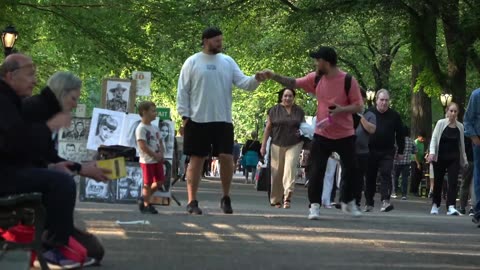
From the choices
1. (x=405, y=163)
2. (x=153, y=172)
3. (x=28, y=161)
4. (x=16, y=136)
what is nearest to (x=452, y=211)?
(x=153, y=172)

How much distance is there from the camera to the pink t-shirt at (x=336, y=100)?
12227mm

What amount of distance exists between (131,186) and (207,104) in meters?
3.28

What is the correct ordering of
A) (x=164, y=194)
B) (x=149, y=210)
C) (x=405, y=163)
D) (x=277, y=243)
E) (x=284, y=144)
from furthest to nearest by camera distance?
(x=405, y=163) < (x=284, y=144) < (x=164, y=194) < (x=149, y=210) < (x=277, y=243)

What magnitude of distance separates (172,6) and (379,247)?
935 inches

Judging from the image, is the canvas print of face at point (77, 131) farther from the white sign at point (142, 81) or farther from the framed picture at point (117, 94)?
the white sign at point (142, 81)

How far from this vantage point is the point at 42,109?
704 centimetres

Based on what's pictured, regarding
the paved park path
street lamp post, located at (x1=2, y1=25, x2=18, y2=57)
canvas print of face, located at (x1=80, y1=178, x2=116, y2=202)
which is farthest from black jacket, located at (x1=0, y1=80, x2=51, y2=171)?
street lamp post, located at (x1=2, y1=25, x2=18, y2=57)

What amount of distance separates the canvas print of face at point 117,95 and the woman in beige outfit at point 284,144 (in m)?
3.52

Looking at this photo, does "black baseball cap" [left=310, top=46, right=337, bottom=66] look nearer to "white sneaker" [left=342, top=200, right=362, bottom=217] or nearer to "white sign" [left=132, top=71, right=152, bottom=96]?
"white sneaker" [left=342, top=200, right=362, bottom=217]

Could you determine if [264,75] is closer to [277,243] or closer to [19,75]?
[277,243]

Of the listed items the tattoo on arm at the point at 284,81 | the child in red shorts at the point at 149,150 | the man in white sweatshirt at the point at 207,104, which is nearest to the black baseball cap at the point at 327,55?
the tattoo on arm at the point at 284,81

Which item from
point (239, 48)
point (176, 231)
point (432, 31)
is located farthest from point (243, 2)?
point (176, 231)

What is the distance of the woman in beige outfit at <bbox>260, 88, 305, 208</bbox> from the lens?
17.0 m

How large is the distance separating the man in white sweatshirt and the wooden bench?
5990 millimetres
